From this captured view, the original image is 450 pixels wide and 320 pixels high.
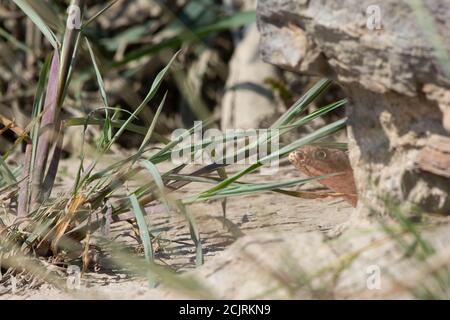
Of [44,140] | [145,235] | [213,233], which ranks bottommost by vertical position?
[145,235]

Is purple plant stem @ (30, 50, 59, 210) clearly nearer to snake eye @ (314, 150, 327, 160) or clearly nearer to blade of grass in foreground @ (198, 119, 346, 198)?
blade of grass in foreground @ (198, 119, 346, 198)

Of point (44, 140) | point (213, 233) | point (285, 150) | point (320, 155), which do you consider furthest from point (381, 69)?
point (44, 140)

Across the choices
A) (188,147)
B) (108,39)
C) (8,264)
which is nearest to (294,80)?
(108,39)

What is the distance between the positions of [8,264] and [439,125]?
852 millimetres

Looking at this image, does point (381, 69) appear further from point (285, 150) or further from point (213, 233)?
point (213, 233)

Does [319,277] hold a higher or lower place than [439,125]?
lower

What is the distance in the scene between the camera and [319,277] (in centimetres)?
131

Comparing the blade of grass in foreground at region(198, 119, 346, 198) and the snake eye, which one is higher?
the snake eye

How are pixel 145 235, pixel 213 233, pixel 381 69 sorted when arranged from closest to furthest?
pixel 381 69 → pixel 145 235 → pixel 213 233

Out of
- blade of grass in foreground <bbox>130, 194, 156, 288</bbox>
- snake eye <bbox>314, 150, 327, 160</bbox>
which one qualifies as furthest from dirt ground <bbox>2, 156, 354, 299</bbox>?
snake eye <bbox>314, 150, 327, 160</bbox>

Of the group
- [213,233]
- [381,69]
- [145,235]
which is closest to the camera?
[381,69]

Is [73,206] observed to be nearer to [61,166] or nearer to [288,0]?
[288,0]
